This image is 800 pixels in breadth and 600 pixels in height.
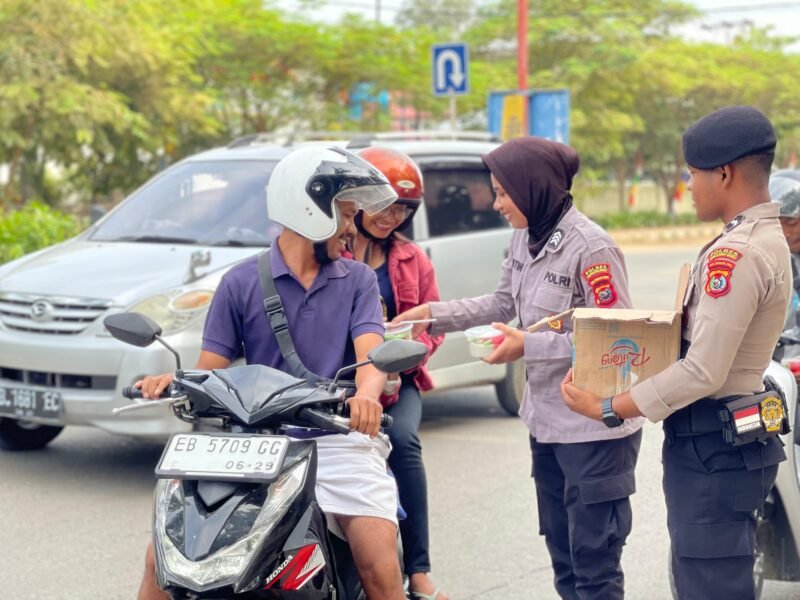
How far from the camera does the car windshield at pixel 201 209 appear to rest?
7.29 meters

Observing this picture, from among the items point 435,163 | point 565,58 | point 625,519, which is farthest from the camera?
point 565,58

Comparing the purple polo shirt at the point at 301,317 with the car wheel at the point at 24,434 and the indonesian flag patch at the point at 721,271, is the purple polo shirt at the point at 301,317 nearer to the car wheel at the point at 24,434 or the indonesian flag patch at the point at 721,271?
the indonesian flag patch at the point at 721,271

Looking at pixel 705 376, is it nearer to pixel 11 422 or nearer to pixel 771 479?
pixel 771 479

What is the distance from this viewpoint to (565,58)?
29.2 metres

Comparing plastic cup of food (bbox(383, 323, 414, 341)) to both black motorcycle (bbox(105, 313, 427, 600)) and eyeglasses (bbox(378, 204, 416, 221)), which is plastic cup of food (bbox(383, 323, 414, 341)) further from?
black motorcycle (bbox(105, 313, 427, 600))

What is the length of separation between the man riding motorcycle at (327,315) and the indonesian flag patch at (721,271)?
93cm

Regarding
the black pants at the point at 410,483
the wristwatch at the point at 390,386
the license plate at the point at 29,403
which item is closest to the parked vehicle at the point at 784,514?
the black pants at the point at 410,483

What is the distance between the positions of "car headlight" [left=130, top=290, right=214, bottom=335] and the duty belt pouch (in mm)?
3788

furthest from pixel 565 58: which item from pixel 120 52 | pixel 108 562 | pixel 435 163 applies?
pixel 108 562

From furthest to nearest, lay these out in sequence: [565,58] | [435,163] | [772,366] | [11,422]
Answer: [565,58] → [435,163] → [11,422] → [772,366]

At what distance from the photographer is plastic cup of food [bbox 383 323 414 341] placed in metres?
4.17

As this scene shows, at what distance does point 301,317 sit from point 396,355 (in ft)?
1.62

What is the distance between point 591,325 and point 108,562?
118 inches

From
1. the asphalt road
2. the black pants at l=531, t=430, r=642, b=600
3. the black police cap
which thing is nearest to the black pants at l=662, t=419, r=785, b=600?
the black pants at l=531, t=430, r=642, b=600
